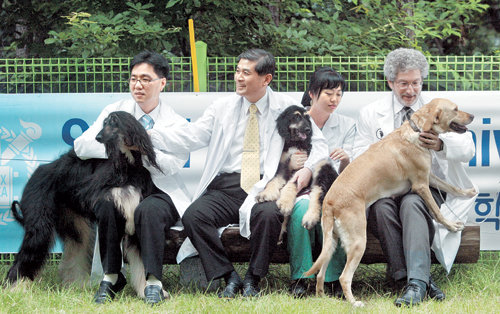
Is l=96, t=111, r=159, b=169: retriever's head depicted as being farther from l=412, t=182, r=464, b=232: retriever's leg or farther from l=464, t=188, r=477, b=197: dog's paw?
l=464, t=188, r=477, b=197: dog's paw

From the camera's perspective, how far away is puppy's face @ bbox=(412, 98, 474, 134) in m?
4.21

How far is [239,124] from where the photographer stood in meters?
4.75

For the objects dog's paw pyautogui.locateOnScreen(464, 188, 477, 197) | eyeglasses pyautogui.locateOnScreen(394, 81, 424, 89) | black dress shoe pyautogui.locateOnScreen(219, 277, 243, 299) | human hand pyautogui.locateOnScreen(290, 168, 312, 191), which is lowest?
black dress shoe pyautogui.locateOnScreen(219, 277, 243, 299)

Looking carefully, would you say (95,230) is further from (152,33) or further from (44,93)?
(152,33)

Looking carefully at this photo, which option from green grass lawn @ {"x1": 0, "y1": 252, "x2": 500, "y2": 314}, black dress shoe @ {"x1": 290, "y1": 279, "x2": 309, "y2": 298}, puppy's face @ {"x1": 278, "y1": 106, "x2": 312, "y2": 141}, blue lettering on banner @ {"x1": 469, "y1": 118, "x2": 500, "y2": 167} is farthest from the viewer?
blue lettering on banner @ {"x1": 469, "y1": 118, "x2": 500, "y2": 167}

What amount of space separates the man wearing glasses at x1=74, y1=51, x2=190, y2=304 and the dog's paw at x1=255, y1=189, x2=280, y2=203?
20.3 inches

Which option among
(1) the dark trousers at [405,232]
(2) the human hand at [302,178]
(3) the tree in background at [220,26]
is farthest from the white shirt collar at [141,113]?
(1) the dark trousers at [405,232]

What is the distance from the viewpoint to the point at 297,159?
4574 mm

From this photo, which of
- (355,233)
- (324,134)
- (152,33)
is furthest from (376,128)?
(152,33)

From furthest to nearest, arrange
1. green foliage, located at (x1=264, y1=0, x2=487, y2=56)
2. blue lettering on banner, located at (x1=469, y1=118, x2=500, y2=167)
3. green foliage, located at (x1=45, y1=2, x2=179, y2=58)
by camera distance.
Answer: green foliage, located at (x1=264, y1=0, x2=487, y2=56)
green foliage, located at (x1=45, y1=2, x2=179, y2=58)
blue lettering on banner, located at (x1=469, y1=118, x2=500, y2=167)

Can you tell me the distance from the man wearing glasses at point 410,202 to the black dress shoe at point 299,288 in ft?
1.82

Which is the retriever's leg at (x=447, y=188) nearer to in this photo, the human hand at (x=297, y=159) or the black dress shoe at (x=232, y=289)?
the human hand at (x=297, y=159)

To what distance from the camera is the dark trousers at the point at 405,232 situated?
411 centimetres

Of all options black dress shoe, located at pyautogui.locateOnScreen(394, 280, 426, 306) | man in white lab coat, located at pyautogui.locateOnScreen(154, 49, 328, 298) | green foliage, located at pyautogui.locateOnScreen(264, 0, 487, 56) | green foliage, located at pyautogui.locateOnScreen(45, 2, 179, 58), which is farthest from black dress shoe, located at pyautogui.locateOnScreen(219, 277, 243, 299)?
green foliage, located at pyautogui.locateOnScreen(264, 0, 487, 56)
